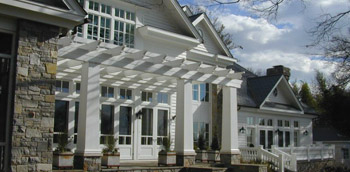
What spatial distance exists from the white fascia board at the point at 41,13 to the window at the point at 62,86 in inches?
221

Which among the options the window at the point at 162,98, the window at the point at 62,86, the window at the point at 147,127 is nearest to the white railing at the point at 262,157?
the window at the point at 162,98

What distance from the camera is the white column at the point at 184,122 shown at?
14.6m

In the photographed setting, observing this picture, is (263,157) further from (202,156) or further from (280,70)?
(280,70)

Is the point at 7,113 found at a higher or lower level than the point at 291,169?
higher

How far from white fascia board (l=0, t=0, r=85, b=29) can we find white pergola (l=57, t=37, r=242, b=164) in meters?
1.99

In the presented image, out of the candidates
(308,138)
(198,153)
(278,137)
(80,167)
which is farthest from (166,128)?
(308,138)

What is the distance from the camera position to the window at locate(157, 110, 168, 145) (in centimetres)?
1764

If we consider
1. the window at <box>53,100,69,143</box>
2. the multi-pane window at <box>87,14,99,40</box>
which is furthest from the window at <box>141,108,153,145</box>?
the multi-pane window at <box>87,14,99,40</box>

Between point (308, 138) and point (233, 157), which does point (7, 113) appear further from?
point (308, 138)

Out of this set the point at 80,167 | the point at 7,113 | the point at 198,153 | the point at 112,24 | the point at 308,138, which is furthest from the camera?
the point at 308,138

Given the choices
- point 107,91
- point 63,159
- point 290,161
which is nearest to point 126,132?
point 107,91

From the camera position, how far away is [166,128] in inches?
707

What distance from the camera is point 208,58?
1964 centimetres

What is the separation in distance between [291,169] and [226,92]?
4.89m
